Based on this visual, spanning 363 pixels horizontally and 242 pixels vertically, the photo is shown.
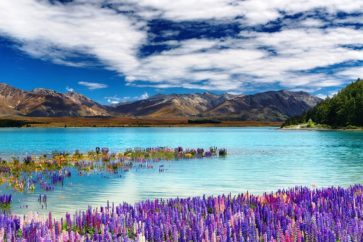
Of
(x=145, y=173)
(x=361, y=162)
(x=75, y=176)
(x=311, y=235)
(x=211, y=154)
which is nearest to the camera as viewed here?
(x=311, y=235)

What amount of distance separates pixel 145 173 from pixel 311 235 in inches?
1204

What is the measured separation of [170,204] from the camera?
16391 millimetres

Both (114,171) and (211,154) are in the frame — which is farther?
(211,154)

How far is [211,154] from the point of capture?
6209 centimetres

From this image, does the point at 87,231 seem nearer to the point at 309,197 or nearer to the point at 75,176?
the point at 309,197

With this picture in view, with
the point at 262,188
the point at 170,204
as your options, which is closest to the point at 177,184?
the point at 262,188

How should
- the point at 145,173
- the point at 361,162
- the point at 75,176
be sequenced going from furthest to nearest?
the point at 361,162 < the point at 145,173 < the point at 75,176

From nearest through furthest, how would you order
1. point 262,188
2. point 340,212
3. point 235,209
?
point 340,212
point 235,209
point 262,188

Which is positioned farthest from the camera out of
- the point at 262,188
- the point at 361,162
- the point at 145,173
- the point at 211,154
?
the point at 211,154

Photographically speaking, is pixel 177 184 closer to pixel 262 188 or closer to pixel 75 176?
pixel 262 188

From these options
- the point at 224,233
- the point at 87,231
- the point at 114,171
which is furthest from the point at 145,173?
the point at 224,233

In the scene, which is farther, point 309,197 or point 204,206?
point 309,197

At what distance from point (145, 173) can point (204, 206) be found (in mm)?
25669

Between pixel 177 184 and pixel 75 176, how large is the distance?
957cm
